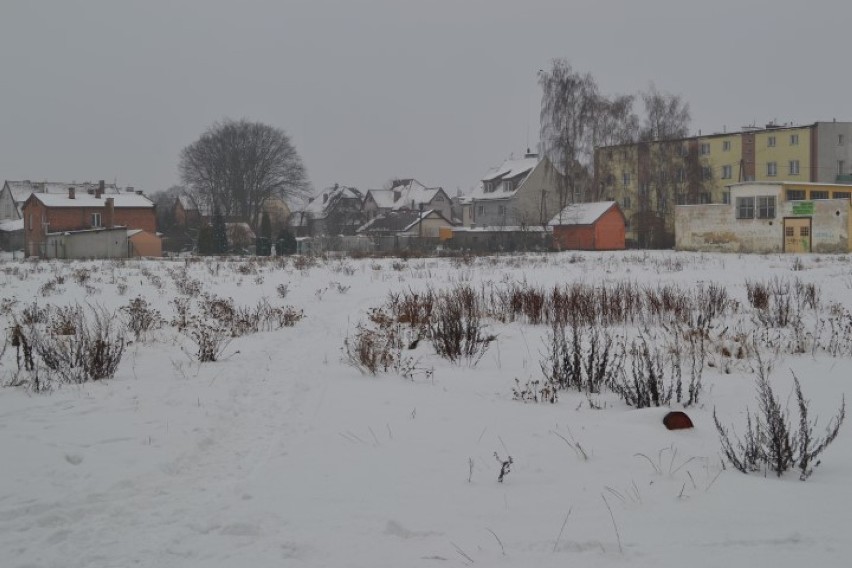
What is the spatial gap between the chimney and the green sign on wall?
183 ft

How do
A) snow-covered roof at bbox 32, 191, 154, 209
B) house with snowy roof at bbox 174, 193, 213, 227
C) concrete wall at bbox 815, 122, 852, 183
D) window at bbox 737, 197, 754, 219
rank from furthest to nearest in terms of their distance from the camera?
house with snowy roof at bbox 174, 193, 213, 227, snow-covered roof at bbox 32, 191, 154, 209, concrete wall at bbox 815, 122, 852, 183, window at bbox 737, 197, 754, 219

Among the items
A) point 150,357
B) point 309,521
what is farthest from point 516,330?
point 309,521

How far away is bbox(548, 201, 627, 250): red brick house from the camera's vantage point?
47.6m

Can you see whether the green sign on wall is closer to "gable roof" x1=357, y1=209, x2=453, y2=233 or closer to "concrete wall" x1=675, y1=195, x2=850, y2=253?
"concrete wall" x1=675, y1=195, x2=850, y2=253

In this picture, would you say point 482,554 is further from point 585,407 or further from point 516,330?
point 516,330

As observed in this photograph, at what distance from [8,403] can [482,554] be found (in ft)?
15.7

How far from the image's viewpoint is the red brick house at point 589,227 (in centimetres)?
4756

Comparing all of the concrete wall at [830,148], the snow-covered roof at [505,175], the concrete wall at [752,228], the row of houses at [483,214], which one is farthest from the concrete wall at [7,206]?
the concrete wall at [830,148]

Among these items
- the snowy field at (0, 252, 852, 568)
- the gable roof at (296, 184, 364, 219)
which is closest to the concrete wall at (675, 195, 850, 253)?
the snowy field at (0, 252, 852, 568)

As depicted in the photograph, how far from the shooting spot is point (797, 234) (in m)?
38.2

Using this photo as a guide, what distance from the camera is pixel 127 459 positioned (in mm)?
4230

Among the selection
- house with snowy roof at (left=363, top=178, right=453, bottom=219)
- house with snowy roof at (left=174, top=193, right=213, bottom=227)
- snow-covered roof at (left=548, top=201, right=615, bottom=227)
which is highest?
house with snowy roof at (left=363, top=178, right=453, bottom=219)

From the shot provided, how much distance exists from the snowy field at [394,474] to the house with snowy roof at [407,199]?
247 ft

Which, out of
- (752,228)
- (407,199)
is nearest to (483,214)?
(407,199)
